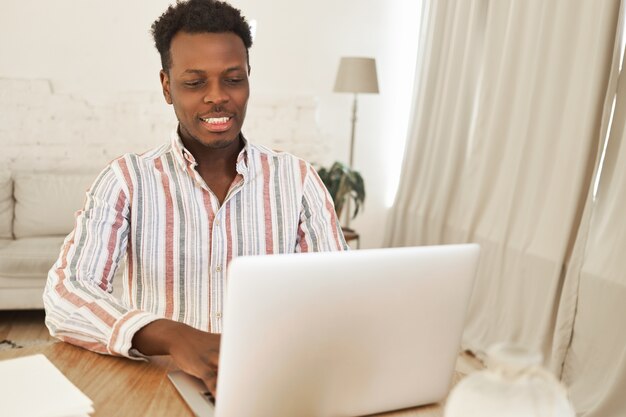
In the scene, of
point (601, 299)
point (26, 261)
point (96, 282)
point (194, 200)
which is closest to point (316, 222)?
point (194, 200)

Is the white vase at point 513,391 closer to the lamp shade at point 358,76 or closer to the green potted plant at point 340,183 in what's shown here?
the green potted plant at point 340,183

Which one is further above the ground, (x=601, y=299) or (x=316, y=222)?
(x=316, y=222)

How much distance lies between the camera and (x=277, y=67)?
4148 mm

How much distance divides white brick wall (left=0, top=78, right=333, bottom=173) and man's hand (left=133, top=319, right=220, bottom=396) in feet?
10.0

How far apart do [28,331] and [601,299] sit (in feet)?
8.31

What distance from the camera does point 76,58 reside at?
3846mm

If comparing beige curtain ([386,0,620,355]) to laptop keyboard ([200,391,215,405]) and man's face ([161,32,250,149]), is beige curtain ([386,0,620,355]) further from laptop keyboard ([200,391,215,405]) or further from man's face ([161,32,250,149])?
laptop keyboard ([200,391,215,405])

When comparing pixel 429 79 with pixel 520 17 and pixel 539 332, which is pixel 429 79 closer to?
pixel 520 17

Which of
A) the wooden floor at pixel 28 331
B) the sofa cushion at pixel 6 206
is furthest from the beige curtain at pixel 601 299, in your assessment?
the sofa cushion at pixel 6 206

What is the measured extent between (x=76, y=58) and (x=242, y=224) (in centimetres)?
285

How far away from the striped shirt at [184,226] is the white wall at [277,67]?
2.67 metres

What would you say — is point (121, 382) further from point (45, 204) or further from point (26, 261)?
point (45, 204)

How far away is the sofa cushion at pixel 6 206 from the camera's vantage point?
11.5 feet

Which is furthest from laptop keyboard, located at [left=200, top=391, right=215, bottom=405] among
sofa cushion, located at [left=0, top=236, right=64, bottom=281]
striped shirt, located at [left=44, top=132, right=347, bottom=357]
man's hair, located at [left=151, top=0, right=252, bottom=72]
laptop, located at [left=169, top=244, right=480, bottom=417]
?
sofa cushion, located at [left=0, top=236, right=64, bottom=281]
